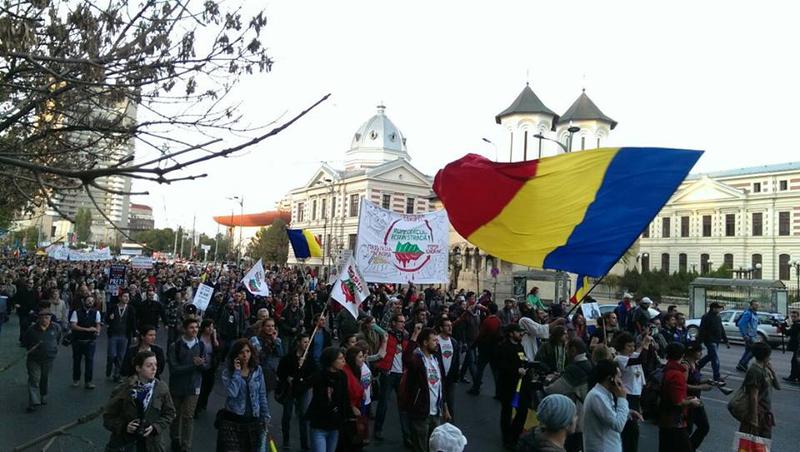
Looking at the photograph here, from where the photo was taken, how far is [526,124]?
6278 centimetres

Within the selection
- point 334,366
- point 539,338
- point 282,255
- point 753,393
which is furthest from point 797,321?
point 282,255

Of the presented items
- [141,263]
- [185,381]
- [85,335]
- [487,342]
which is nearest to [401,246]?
[487,342]

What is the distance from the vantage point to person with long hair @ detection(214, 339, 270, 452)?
228 inches

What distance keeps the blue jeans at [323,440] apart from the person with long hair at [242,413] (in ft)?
1.54

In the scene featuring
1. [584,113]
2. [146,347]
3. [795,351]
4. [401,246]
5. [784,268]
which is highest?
[584,113]

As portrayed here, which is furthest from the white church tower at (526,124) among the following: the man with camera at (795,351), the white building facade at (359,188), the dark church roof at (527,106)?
the man with camera at (795,351)

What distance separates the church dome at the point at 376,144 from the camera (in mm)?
78000

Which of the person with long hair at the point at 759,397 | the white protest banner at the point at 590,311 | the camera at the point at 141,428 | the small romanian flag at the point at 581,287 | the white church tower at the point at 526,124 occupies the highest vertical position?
the white church tower at the point at 526,124

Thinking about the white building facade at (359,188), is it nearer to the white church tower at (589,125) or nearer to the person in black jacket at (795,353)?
the white church tower at (589,125)

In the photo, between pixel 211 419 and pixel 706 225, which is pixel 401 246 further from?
pixel 706 225

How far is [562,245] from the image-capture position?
740 centimetres

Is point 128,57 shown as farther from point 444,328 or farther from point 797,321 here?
point 797,321

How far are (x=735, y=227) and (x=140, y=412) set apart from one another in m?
64.1

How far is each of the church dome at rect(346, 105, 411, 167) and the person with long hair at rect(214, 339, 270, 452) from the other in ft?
235
